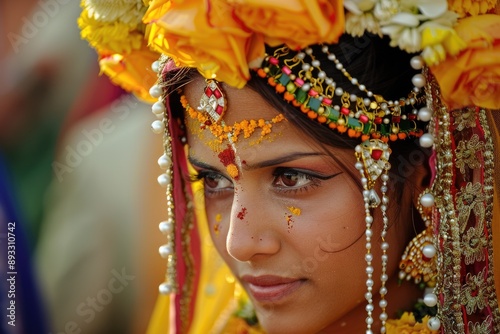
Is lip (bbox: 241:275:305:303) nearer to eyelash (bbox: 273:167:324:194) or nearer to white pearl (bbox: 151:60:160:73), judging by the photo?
eyelash (bbox: 273:167:324:194)

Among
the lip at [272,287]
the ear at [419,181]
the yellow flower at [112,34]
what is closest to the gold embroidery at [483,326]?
the ear at [419,181]

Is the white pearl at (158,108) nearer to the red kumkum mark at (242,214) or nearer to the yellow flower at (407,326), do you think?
the red kumkum mark at (242,214)

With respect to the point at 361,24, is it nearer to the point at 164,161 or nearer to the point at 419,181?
the point at 419,181

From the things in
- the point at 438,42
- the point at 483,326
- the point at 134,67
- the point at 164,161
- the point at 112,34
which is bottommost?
the point at 483,326

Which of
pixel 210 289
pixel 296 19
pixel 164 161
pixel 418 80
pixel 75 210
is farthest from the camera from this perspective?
pixel 75 210

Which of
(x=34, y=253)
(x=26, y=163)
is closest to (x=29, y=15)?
(x=26, y=163)

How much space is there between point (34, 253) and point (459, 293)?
1843mm

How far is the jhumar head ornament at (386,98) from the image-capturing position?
146cm

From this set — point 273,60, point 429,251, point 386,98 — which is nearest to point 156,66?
point 273,60

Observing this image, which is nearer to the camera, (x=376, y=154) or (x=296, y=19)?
(x=296, y=19)

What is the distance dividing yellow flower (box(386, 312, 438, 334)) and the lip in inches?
10.4

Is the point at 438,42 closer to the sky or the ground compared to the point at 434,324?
closer to the sky

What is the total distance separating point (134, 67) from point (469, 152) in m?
0.94

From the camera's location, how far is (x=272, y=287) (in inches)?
66.7
